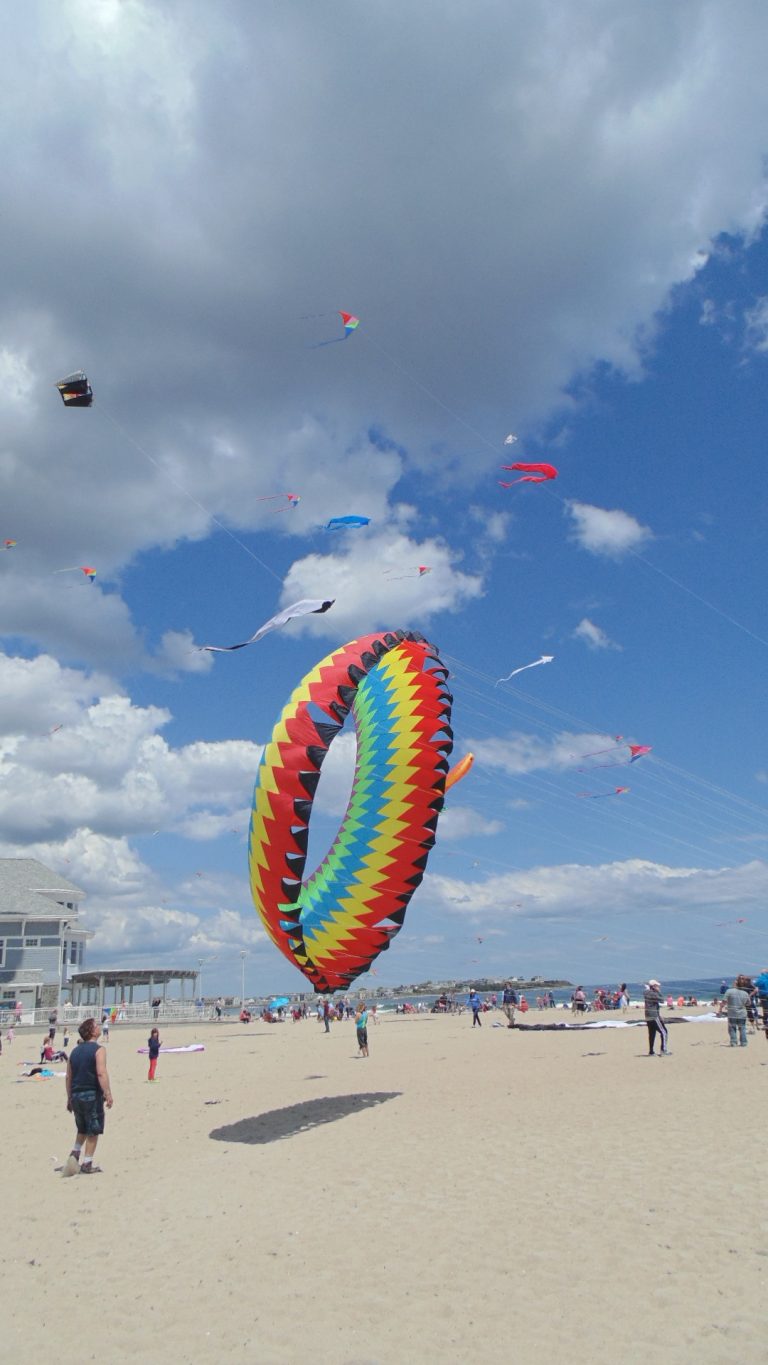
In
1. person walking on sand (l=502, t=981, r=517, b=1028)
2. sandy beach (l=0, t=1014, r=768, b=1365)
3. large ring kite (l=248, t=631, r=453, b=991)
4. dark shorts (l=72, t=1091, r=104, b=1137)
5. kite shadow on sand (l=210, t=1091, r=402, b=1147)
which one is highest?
large ring kite (l=248, t=631, r=453, b=991)

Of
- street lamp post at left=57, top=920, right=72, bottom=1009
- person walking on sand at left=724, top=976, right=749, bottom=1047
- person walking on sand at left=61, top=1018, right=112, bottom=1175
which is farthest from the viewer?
street lamp post at left=57, top=920, right=72, bottom=1009

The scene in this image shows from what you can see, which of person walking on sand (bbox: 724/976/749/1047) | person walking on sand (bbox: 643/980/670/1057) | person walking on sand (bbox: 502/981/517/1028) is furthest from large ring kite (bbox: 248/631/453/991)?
person walking on sand (bbox: 502/981/517/1028)

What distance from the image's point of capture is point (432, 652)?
12875mm

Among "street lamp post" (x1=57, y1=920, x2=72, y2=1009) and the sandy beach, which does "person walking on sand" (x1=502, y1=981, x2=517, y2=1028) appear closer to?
the sandy beach

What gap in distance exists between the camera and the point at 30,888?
5016cm

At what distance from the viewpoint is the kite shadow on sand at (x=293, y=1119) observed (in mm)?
11078

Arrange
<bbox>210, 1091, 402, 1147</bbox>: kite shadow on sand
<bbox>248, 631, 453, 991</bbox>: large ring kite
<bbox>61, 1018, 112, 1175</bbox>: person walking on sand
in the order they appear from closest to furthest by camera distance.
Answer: <bbox>61, 1018, 112, 1175</bbox>: person walking on sand < <bbox>248, 631, 453, 991</bbox>: large ring kite < <bbox>210, 1091, 402, 1147</bbox>: kite shadow on sand

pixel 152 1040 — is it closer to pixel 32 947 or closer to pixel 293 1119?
pixel 293 1119

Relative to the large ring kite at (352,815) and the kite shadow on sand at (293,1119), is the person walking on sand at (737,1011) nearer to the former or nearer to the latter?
the kite shadow on sand at (293,1119)

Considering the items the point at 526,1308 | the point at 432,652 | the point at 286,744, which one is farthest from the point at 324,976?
the point at 526,1308

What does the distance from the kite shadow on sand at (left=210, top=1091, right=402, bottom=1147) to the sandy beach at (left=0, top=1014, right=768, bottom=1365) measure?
0.22 ft

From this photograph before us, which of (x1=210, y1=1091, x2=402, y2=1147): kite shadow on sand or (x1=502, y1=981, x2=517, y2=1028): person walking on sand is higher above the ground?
(x1=210, y1=1091, x2=402, y2=1147): kite shadow on sand

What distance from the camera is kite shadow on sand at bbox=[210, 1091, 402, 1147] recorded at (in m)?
11.1

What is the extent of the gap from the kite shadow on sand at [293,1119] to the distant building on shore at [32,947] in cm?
3457
